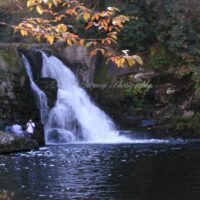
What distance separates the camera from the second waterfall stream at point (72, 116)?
85.4 ft

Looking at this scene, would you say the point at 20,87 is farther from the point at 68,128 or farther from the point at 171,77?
the point at 171,77

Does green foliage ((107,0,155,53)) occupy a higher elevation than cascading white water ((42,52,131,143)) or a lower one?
higher

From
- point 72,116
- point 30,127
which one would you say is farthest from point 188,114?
point 30,127

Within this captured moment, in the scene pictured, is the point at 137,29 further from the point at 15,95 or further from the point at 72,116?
the point at 15,95

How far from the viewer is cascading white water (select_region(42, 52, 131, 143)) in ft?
85.6

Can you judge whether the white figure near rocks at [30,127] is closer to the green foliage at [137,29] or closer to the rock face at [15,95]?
the rock face at [15,95]

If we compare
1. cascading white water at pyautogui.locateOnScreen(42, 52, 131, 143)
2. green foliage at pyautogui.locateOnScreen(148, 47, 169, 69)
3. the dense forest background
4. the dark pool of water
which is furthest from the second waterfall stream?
the dark pool of water

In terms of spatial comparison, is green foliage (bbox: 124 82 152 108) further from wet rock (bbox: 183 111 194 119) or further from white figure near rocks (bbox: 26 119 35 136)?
white figure near rocks (bbox: 26 119 35 136)

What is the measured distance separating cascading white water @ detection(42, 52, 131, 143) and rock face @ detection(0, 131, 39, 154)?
A: 3869mm

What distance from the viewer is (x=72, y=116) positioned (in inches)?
1077

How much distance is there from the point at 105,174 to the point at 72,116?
13.8m

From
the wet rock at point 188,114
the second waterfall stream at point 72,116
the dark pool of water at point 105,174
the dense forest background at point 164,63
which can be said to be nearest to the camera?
the dark pool of water at point 105,174

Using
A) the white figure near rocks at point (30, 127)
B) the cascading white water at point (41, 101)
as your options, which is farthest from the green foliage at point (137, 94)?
the white figure near rocks at point (30, 127)

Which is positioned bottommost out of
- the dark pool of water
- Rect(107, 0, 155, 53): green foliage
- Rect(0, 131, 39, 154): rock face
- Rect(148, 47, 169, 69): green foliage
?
the dark pool of water
